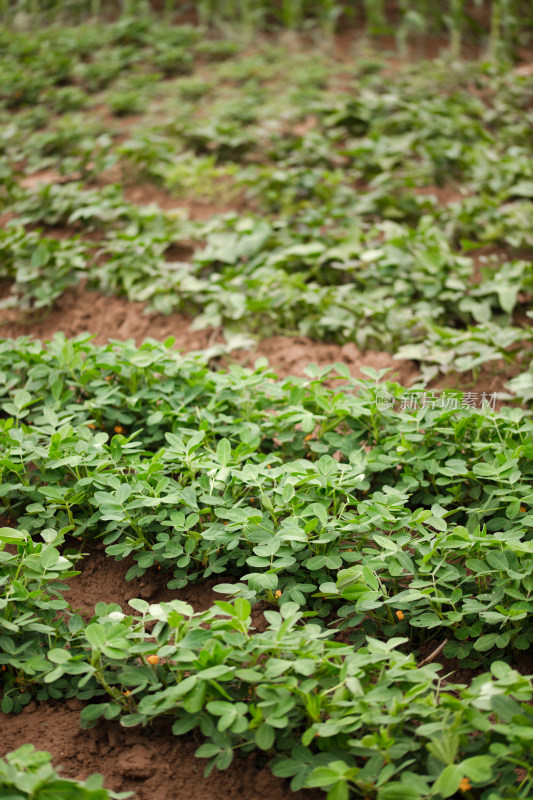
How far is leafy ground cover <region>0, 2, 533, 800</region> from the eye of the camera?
1.44m

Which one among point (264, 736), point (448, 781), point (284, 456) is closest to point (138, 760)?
point (264, 736)

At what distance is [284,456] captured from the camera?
2363 millimetres

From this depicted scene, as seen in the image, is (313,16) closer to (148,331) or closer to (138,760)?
(148,331)

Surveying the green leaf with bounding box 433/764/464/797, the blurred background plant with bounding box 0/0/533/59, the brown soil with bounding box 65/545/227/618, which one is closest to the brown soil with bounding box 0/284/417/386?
the brown soil with bounding box 65/545/227/618

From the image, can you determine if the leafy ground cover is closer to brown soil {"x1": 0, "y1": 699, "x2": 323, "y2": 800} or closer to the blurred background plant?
brown soil {"x1": 0, "y1": 699, "x2": 323, "y2": 800}

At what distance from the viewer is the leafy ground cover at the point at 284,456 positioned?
1.44m

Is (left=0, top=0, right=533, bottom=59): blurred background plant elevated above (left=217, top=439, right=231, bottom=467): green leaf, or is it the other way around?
(left=0, top=0, right=533, bottom=59): blurred background plant

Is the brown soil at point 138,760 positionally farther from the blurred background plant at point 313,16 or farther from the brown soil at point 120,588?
the blurred background plant at point 313,16

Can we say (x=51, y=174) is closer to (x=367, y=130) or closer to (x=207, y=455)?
(x=367, y=130)

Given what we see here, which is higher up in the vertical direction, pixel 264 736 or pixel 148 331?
pixel 148 331

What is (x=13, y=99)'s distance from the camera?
240 inches

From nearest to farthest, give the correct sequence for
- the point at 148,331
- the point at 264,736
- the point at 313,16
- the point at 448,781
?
the point at 448,781, the point at 264,736, the point at 148,331, the point at 313,16

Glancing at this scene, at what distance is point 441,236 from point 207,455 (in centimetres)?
246

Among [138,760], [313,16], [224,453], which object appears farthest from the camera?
[313,16]
